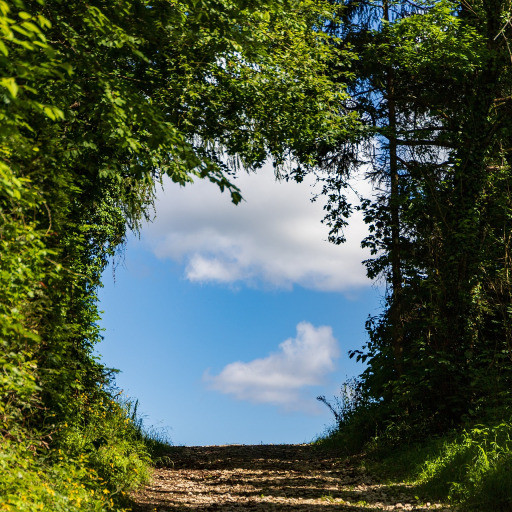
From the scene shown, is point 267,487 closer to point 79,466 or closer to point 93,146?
point 79,466

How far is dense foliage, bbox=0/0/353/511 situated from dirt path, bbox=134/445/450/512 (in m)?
0.86

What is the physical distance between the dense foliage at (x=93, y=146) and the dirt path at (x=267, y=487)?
0.86m

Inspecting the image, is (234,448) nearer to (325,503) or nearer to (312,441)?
(312,441)

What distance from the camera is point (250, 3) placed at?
919 cm

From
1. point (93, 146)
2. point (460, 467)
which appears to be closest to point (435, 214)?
point (460, 467)

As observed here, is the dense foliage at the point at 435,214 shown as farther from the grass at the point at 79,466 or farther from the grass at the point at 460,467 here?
the grass at the point at 79,466

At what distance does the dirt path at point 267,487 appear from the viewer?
28.7 feet

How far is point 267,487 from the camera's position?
10305 mm

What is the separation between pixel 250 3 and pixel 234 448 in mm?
10960

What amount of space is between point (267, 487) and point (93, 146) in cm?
658

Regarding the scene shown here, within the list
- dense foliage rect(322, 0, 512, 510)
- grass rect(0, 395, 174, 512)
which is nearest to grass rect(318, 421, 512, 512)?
dense foliage rect(322, 0, 512, 510)

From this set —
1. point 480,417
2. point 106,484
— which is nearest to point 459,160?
point 480,417

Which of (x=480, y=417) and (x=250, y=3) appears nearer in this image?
(x=250, y=3)

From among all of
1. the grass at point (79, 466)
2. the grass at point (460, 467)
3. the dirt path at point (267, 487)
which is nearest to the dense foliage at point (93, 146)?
the grass at point (79, 466)
